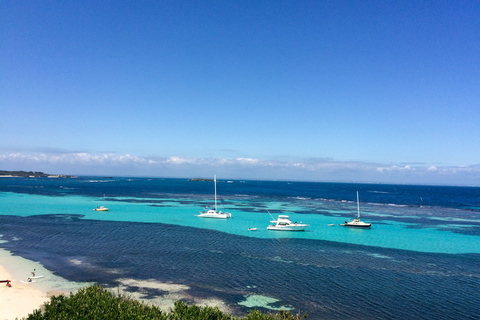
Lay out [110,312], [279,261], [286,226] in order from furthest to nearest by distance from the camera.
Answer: [286,226], [279,261], [110,312]

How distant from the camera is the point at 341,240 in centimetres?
4456

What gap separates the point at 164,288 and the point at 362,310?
15020 millimetres

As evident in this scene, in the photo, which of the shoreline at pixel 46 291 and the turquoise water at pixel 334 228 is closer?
the shoreline at pixel 46 291

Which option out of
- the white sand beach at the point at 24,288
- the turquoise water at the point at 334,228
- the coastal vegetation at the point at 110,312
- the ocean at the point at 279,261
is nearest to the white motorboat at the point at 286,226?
the turquoise water at the point at 334,228

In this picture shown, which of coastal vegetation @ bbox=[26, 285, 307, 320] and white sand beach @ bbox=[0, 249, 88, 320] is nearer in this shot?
coastal vegetation @ bbox=[26, 285, 307, 320]

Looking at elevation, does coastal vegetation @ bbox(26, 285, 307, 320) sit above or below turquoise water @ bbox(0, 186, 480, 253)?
above

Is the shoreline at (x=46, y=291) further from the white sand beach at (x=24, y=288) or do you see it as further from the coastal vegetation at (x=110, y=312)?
the coastal vegetation at (x=110, y=312)

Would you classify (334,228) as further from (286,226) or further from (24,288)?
(24,288)

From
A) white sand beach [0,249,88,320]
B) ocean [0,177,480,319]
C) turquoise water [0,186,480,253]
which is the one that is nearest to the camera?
white sand beach [0,249,88,320]

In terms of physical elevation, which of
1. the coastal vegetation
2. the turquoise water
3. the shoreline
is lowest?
the turquoise water

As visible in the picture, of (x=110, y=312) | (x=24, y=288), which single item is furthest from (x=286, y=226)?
(x=110, y=312)

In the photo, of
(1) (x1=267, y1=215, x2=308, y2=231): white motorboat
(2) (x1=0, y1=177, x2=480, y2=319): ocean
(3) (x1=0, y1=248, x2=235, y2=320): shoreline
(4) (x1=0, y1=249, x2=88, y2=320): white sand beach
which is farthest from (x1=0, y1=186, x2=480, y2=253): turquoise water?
(4) (x1=0, y1=249, x2=88, y2=320): white sand beach

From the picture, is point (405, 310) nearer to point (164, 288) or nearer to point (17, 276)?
point (164, 288)

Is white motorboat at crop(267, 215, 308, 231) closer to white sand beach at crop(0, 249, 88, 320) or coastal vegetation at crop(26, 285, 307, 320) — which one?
white sand beach at crop(0, 249, 88, 320)
